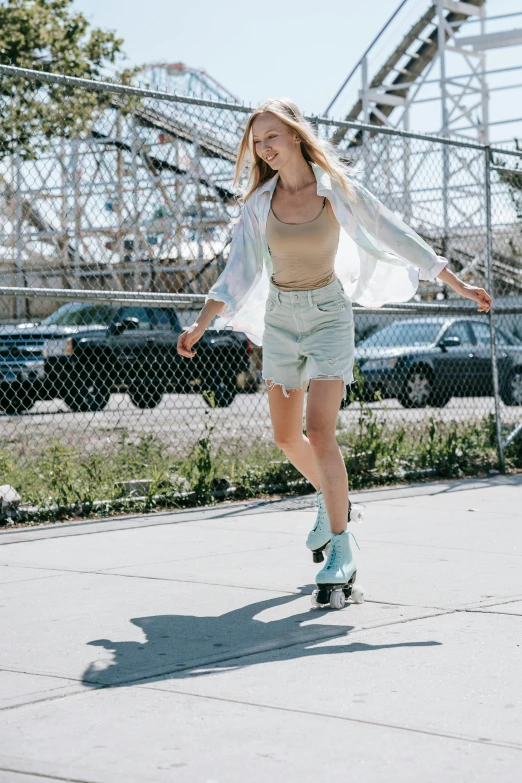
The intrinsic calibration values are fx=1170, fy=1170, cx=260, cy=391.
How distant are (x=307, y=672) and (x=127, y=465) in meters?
4.39

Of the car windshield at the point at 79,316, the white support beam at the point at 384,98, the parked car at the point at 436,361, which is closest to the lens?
the car windshield at the point at 79,316

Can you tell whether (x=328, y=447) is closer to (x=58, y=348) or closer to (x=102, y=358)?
(x=58, y=348)

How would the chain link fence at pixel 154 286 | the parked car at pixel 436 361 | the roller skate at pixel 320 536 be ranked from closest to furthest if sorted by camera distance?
the roller skate at pixel 320 536 < the chain link fence at pixel 154 286 < the parked car at pixel 436 361

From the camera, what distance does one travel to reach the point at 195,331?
487 centimetres

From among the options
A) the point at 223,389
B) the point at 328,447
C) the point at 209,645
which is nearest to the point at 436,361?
the point at 223,389

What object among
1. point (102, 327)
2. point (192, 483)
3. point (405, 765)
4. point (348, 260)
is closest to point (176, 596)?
point (348, 260)

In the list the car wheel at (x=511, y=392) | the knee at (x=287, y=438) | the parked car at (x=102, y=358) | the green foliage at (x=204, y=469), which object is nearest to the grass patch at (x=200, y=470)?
the green foliage at (x=204, y=469)

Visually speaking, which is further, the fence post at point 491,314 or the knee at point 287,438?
the fence post at point 491,314

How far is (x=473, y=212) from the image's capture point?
10.1 metres

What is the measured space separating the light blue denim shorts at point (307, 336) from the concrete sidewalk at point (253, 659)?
0.95 m

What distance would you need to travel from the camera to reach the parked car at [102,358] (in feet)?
30.9

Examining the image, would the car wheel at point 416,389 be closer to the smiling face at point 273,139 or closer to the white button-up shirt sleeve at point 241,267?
the white button-up shirt sleeve at point 241,267

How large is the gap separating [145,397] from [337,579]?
18.1 feet

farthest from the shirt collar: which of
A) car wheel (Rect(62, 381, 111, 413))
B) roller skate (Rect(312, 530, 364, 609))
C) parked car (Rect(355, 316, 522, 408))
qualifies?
parked car (Rect(355, 316, 522, 408))
